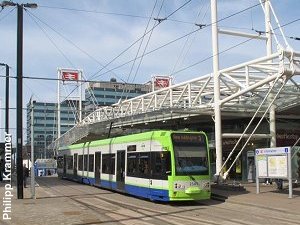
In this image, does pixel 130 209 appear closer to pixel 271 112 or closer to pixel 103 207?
Result: pixel 103 207

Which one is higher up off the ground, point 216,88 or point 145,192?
point 216,88

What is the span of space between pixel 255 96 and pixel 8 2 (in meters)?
16.2

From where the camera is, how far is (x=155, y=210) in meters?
20.4

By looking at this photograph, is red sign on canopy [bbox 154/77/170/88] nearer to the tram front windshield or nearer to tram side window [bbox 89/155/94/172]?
tram side window [bbox 89/155/94/172]

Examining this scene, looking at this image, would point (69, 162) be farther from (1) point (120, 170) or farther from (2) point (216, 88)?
(1) point (120, 170)

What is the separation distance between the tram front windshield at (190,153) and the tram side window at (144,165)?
1.73m

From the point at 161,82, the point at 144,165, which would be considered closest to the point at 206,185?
the point at 144,165

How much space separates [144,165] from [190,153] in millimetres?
2376

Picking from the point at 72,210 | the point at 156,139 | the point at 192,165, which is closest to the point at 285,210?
the point at 192,165

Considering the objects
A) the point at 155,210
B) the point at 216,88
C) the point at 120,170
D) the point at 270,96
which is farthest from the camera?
the point at 270,96

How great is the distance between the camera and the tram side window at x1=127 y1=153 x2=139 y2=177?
25156mm

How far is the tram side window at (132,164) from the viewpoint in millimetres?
25156

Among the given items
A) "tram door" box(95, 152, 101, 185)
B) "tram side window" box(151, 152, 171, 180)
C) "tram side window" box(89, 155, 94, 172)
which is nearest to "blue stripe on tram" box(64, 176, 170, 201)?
"tram side window" box(151, 152, 171, 180)

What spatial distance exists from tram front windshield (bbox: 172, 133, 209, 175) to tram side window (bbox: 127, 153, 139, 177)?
321 cm
